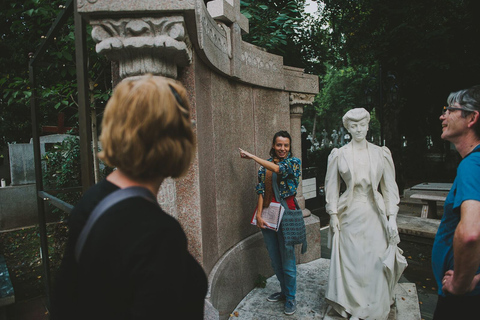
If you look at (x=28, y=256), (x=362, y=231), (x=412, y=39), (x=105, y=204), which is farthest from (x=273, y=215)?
(x=412, y=39)

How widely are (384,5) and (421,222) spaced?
23.9 ft

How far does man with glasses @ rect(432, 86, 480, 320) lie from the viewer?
1.53 metres

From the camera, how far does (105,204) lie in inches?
34.9

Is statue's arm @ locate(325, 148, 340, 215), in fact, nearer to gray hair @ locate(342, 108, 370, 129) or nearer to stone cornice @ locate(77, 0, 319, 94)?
gray hair @ locate(342, 108, 370, 129)

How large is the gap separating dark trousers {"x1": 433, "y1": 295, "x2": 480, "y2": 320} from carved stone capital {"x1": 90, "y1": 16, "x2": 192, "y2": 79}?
85.8 inches

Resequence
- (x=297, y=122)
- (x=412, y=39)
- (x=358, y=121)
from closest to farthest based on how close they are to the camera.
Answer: (x=358, y=121) < (x=297, y=122) < (x=412, y=39)

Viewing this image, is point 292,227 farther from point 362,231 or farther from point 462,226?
point 462,226

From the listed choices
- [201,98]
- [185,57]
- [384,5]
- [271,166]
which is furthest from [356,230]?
[384,5]

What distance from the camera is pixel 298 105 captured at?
5.16 metres

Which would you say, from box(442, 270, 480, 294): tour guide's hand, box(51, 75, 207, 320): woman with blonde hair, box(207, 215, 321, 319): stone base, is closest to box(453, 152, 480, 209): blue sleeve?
box(442, 270, 480, 294): tour guide's hand

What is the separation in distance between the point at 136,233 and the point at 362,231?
297cm

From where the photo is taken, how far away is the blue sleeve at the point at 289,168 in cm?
338

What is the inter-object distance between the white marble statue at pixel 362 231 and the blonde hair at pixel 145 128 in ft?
8.91

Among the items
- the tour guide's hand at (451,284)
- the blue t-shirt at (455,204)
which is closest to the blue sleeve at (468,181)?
the blue t-shirt at (455,204)
